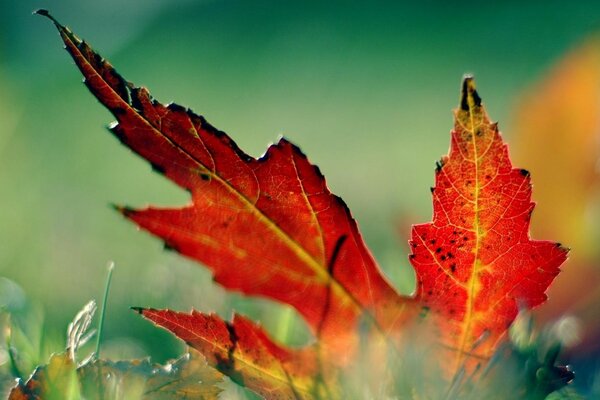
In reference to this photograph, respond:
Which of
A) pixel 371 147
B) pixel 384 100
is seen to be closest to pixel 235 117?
pixel 384 100

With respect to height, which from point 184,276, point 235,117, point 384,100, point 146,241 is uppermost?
point 384,100

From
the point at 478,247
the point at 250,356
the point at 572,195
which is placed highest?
the point at 572,195

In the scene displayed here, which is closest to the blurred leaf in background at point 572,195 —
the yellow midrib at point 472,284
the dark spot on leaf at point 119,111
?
the yellow midrib at point 472,284

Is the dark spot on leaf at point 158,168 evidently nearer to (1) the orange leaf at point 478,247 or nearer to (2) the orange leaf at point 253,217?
(2) the orange leaf at point 253,217

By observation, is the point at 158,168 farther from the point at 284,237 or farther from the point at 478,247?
the point at 478,247

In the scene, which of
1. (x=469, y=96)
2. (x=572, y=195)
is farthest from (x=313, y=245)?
(x=572, y=195)

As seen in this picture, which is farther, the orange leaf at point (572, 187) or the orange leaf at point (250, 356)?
the orange leaf at point (572, 187)

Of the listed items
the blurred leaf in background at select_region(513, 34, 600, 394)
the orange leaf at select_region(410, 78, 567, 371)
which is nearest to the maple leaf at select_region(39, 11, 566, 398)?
the orange leaf at select_region(410, 78, 567, 371)

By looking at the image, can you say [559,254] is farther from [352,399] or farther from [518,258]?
[352,399]
